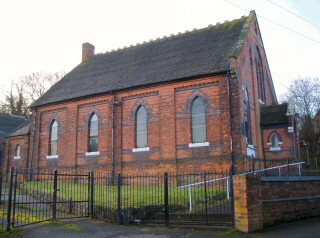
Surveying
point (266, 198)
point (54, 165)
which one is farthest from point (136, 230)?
point (54, 165)

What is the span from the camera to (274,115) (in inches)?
913

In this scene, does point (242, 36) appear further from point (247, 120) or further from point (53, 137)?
point (53, 137)

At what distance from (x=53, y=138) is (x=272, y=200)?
18.6 metres

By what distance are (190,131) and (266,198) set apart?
9.03 m

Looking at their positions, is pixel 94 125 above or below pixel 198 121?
above

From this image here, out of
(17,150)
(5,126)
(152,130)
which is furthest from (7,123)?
(152,130)

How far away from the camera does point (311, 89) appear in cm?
4669

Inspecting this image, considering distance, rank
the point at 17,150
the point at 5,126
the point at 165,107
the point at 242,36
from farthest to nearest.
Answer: the point at 5,126, the point at 17,150, the point at 242,36, the point at 165,107

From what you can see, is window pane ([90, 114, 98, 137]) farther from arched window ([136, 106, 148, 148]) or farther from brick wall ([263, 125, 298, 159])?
brick wall ([263, 125, 298, 159])

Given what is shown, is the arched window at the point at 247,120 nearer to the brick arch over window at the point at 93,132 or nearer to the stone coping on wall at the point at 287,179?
the stone coping on wall at the point at 287,179

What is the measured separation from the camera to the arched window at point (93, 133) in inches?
883

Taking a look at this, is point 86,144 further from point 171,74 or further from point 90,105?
point 171,74

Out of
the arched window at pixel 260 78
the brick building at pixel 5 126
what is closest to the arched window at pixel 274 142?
the arched window at pixel 260 78

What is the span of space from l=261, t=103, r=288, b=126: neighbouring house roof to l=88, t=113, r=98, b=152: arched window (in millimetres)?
11544
